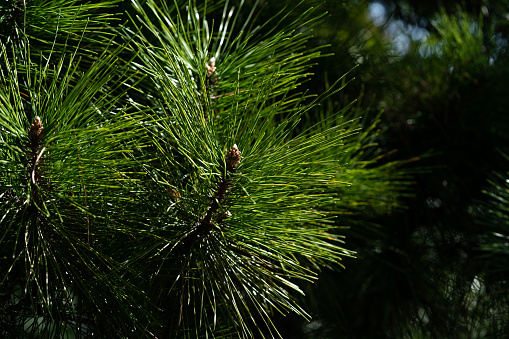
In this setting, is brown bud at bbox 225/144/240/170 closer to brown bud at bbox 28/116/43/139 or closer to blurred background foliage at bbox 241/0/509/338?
brown bud at bbox 28/116/43/139

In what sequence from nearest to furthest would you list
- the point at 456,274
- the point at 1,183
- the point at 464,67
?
the point at 1,183 → the point at 456,274 → the point at 464,67

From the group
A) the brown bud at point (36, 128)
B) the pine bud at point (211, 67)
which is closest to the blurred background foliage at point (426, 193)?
the pine bud at point (211, 67)

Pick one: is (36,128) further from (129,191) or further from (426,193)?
(426,193)

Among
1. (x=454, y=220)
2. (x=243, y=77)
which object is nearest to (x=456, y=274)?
(x=454, y=220)

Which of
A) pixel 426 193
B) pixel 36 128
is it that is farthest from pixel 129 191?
pixel 426 193

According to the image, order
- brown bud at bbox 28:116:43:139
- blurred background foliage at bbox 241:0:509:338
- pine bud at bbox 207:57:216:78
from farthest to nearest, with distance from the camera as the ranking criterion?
blurred background foliage at bbox 241:0:509:338
pine bud at bbox 207:57:216:78
brown bud at bbox 28:116:43:139

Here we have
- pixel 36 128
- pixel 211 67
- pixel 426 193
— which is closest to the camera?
pixel 36 128

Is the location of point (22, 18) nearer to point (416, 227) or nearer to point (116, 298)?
point (116, 298)

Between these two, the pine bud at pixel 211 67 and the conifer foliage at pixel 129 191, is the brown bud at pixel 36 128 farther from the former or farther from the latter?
the pine bud at pixel 211 67

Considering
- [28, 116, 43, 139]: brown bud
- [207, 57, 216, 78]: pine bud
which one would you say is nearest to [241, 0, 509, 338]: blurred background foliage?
[207, 57, 216, 78]: pine bud
